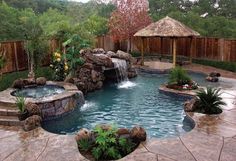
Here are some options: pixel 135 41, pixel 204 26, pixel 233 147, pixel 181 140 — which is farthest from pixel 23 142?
pixel 204 26

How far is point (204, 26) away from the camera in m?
25.9

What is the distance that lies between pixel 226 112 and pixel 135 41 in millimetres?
16167

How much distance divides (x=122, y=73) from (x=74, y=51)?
3303mm

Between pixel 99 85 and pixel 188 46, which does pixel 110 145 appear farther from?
pixel 188 46

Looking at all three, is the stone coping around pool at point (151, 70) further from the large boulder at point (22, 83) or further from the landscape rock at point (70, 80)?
the large boulder at point (22, 83)


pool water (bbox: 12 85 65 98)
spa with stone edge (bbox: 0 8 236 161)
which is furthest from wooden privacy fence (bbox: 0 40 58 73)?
pool water (bbox: 12 85 65 98)

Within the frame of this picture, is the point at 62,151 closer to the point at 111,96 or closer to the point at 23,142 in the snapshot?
the point at 23,142

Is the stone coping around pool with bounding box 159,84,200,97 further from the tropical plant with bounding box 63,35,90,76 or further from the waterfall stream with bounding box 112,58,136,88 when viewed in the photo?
the tropical plant with bounding box 63,35,90,76

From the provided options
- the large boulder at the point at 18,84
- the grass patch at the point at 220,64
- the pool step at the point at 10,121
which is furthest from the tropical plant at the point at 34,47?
the grass patch at the point at 220,64

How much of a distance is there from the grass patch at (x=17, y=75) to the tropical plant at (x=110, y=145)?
732cm

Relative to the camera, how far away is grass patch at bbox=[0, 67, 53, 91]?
42.8ft

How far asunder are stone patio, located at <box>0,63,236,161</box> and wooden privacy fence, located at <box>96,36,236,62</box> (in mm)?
12008

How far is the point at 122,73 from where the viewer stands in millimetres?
16641

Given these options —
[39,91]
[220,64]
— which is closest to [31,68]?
[39,91]
